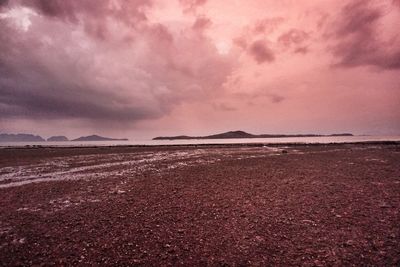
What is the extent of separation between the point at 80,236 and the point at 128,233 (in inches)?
80.5

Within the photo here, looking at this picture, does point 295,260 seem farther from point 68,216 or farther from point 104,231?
point 68,216

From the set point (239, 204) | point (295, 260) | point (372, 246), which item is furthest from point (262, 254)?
point (239, 204)

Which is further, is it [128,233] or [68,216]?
[68,216]

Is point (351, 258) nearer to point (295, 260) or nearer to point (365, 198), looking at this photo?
point (295, 260)

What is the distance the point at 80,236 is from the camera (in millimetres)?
10023

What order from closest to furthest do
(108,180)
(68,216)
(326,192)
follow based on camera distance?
(68,216)
(326,192)
(108,180)

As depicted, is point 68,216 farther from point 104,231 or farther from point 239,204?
point 239,204

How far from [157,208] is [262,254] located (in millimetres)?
7129

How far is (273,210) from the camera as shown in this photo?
41.6 feet

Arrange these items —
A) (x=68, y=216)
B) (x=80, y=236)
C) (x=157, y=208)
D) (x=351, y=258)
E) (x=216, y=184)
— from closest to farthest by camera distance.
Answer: (x=351, y=258) → (x=80, y=236) → (x=68, y=216) → (x=157, y=208) → (x=216, y=184)

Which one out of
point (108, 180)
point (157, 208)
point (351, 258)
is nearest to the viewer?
point (351, 258)

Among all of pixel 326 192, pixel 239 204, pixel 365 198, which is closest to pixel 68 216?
pixel 239 204

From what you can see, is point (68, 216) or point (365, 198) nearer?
point (68, 216)

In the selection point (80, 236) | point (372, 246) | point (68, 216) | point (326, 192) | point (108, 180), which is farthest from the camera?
point (108, 180)
